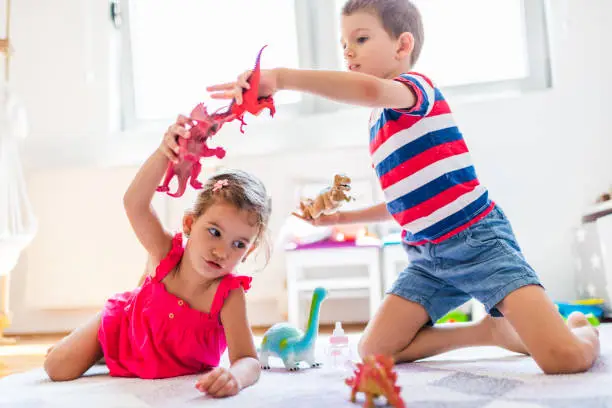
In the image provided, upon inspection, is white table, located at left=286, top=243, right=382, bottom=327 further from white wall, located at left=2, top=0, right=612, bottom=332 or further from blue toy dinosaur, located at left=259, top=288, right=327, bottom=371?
blue toy dinosaur, located at left=259, top=288, right=327, bottom=371

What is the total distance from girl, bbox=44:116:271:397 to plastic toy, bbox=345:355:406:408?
276mm

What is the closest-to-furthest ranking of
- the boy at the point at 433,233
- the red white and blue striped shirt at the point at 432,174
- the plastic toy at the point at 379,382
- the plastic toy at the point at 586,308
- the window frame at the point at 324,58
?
the plastic toy at the point at 379,382
the boy at the point at 433,233
the red white and blue striped shirt at the point at 432,174
the plastic toy at the point at 586,308
the window frame at the point at 324,58

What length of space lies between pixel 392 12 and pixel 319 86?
0.36 metres

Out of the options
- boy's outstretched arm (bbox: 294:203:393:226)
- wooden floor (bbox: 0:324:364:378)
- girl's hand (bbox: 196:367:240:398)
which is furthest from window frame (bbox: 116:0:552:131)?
girl's hand (bbox: 196:367:240:398)

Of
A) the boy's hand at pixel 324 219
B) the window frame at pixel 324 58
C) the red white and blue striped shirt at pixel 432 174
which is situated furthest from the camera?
the window frame at pixel 324 58

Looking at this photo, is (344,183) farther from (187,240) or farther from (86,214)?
(86,214)

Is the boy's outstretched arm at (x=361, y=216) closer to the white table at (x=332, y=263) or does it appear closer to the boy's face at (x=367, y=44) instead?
the boy's face at (x=367, y=44)

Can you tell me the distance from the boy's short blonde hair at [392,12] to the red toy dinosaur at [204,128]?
33 centimetres

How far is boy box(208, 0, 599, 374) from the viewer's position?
3.08 ft

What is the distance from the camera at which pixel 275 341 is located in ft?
3.56

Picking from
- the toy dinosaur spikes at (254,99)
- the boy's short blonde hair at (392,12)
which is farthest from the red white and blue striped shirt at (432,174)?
the toy dinosaur spikes at (254,99)

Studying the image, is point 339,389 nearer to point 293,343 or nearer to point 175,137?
point 293,343

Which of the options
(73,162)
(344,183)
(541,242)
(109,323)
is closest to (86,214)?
(73,162)

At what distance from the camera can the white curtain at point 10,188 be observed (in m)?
1.99
